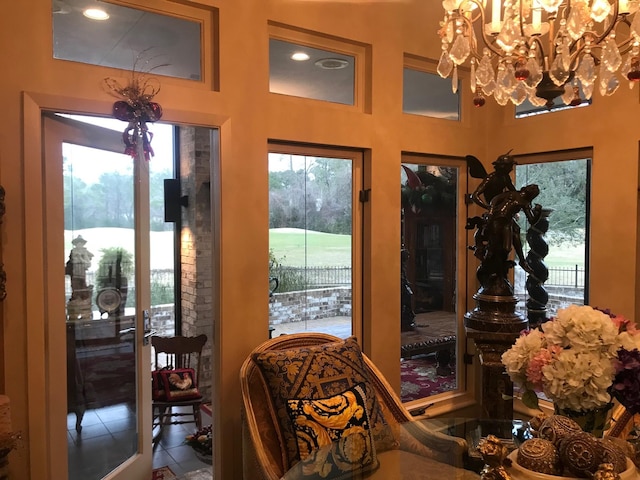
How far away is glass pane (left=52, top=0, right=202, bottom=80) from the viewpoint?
2402mm

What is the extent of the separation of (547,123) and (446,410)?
7.12ft

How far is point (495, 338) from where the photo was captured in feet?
10.5

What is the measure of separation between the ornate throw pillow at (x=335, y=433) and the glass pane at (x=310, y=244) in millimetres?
865

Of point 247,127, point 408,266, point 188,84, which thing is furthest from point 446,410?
point 188,84

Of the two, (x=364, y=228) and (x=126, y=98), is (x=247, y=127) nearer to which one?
(x=126, y=98)

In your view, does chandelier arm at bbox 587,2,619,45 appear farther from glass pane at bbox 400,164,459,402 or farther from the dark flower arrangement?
glass pane at bbox 400,164,459,402

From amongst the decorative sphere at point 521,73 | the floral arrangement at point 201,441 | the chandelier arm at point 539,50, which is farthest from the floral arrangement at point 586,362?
the floral arrangement at point 201,441

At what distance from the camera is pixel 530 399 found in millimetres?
1735

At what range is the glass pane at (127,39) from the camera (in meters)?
2.40

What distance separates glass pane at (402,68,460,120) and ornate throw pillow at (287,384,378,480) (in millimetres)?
2098

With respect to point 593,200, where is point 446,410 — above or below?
below

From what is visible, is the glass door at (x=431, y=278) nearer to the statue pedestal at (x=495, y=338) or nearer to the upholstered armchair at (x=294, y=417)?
the statue pedestal at (x=495, y=338)

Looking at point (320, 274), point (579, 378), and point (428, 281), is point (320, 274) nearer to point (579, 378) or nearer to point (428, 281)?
point (428, 281)

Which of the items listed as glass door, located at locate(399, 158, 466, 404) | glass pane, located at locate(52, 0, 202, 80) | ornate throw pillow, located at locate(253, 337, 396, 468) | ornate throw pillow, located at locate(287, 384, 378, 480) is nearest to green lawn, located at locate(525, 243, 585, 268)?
glass door, located at locate(399, 158, 466, 404)
